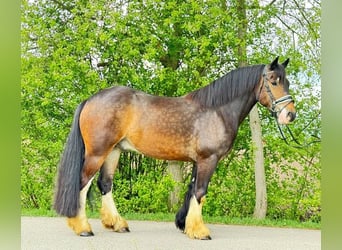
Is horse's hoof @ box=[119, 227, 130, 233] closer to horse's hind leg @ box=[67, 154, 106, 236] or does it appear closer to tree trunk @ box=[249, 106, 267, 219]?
horse's hind leg @ box=[67, 154, 106, 236]

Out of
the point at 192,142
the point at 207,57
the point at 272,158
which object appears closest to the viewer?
the point at 192,142

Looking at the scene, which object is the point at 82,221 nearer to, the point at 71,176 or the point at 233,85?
the point at 71,176

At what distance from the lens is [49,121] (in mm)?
7914

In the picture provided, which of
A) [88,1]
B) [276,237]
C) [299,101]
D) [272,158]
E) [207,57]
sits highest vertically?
[88,1]

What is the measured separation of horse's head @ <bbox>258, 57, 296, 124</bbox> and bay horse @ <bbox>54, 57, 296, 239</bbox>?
0.04 feet

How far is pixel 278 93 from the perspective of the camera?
16.2 feet

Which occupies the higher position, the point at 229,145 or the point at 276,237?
the point at 229,145

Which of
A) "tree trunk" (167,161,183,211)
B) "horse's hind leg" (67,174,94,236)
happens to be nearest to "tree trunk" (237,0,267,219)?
"tree trunk" (167,161,183,211)

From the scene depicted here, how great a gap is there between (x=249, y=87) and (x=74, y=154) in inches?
85.7

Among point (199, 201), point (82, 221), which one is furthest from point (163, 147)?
point (82, 221)

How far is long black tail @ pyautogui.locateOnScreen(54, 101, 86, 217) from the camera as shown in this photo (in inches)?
194
